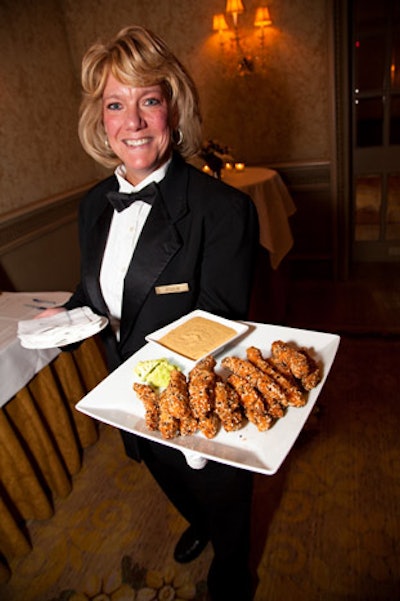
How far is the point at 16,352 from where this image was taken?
1.74 metres

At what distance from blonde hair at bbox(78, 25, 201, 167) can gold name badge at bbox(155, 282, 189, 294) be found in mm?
480

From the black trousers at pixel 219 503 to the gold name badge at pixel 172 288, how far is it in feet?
1.72

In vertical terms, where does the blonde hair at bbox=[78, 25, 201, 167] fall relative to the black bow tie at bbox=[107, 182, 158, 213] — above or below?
above

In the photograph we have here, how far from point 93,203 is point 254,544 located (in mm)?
1604

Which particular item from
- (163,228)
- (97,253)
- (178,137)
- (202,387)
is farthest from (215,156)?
(202,387)

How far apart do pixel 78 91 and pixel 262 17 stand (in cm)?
187

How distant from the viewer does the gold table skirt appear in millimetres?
1832

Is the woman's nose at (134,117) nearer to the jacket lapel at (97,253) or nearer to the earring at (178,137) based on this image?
the earring at (178,137)

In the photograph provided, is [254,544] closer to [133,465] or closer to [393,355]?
[133,465]

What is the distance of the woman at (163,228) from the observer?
1218 millimetres

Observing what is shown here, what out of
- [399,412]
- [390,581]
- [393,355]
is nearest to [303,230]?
[393,355]

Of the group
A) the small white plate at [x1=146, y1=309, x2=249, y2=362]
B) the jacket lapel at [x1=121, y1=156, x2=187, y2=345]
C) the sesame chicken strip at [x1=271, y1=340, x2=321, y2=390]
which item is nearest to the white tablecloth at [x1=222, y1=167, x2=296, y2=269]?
the jacket lapel at [x1=121, y1=156, x2=187, y2=345]

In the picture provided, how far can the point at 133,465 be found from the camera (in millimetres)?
2350

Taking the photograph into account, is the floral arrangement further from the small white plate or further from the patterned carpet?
the small white plate
